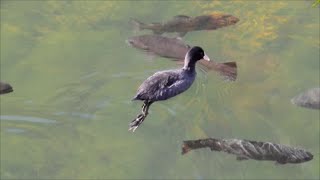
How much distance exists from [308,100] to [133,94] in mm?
2667

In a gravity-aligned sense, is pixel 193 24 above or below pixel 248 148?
above

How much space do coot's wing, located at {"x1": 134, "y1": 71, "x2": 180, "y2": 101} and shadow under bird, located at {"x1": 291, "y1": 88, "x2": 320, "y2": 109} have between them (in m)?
6.37

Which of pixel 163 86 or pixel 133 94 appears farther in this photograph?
pixel 133 94

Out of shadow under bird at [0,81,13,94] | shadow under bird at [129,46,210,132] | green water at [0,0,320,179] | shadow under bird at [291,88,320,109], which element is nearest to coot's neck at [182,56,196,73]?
shadow under bird at [129,46,210,132]

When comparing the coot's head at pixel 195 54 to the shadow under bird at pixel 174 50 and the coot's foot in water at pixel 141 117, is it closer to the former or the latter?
the shadow under bird at pixel 174 50

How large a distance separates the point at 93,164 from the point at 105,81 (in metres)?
1.76

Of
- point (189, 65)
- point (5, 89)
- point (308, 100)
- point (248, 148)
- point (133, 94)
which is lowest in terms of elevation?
point (308, 100)

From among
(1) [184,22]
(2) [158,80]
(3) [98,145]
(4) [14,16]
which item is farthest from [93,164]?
(2) [158,80]

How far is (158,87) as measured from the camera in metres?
1.56

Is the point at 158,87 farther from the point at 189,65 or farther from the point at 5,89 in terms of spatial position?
the point at 5,89

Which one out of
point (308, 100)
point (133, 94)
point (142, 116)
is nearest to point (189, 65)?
point (142, 116)

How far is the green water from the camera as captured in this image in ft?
23.4

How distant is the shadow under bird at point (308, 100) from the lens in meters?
7.70

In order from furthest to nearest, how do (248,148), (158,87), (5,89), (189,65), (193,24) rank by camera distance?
1. (193,24)
2. (248,148)
3. (5,89)
4. (189,65)
5. (158,87)
